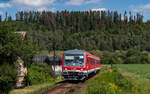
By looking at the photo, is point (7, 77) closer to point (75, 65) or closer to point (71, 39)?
point (75, 65)

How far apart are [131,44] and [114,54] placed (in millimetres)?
37844

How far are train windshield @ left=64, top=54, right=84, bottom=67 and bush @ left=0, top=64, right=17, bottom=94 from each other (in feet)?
28.4

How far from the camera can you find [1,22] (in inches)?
1212

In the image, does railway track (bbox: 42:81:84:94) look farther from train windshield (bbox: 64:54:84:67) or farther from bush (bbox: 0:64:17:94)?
bush (bbox: 0:64:17:94)

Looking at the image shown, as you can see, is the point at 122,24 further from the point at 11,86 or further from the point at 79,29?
the point at 11,86

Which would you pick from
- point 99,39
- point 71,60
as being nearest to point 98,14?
point 99,39

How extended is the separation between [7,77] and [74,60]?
369 inches

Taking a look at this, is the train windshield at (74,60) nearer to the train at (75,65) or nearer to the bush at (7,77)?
the train at (75,65)

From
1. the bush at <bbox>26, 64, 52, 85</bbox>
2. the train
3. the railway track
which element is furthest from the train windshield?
the bush at <bbox>26, 64, 52, 85</bbox>

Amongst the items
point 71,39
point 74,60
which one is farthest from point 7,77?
point 71,39

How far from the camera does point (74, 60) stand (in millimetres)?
23219

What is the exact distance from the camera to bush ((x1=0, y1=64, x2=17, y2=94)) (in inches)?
1099

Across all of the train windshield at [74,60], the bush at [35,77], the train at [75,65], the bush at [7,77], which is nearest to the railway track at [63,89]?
the train at [75,65]

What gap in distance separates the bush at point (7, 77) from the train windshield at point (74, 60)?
28.4 feet
